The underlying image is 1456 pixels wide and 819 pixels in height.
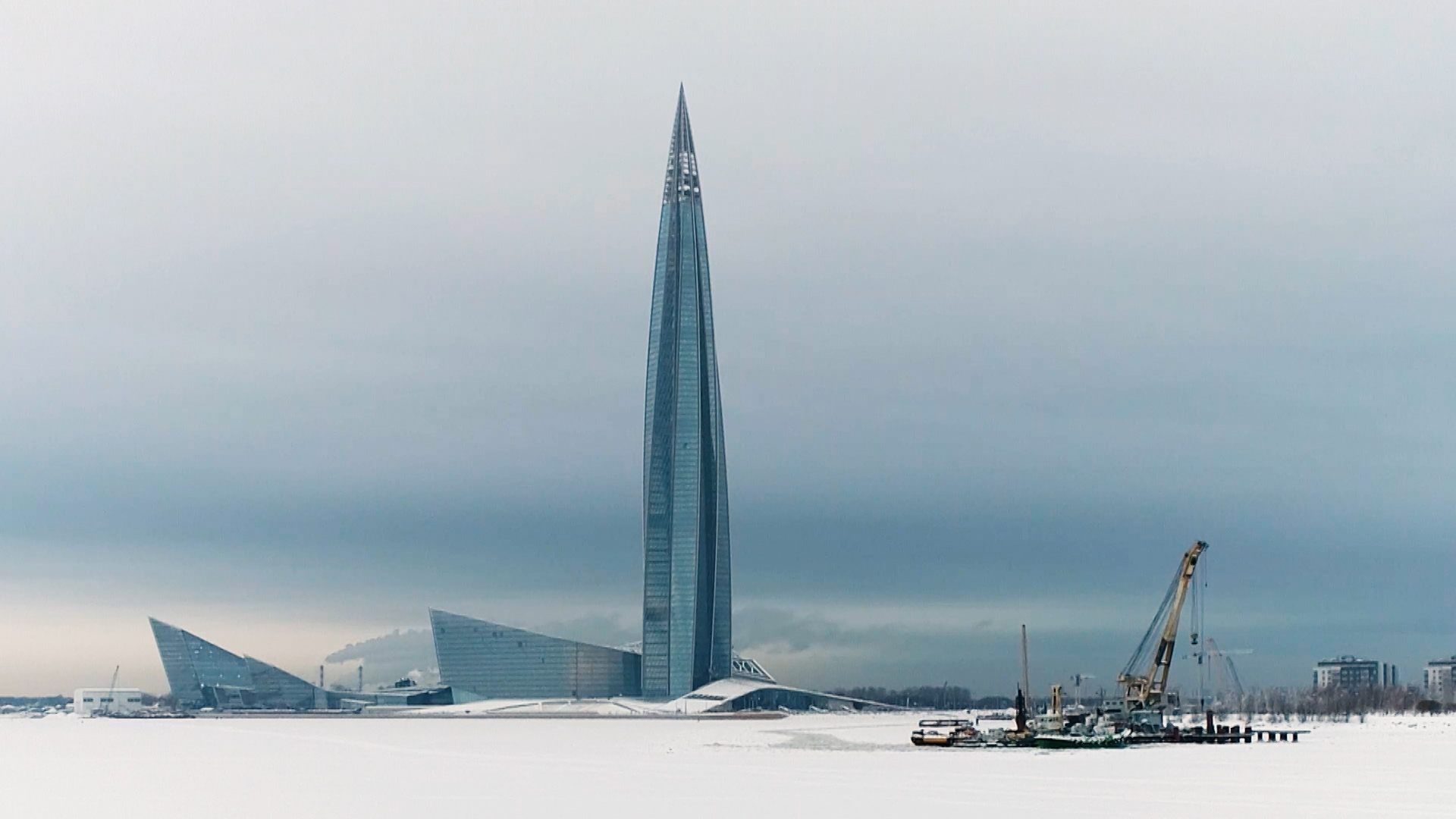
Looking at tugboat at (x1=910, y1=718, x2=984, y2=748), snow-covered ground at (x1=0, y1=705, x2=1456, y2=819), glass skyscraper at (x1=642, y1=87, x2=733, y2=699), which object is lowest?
tugboat at (x1=910, y1=718, x2=984, y2=748)

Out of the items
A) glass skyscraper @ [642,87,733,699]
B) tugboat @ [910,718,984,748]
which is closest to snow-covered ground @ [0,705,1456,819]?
tugboat @ [910,718,984,748]

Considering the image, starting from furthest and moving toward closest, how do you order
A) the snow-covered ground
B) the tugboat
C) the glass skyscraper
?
1. the glass skyscraper
2. the tugboat
3. the snow-covered ground

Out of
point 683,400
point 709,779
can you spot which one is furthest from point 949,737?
point 683,400

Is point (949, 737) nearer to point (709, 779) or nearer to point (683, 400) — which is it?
point (709, 779)

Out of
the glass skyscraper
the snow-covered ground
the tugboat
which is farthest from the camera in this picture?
the glass skyscraper

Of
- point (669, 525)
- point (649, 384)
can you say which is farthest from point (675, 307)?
point (669, 525)

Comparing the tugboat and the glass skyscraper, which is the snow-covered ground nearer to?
the tugboat

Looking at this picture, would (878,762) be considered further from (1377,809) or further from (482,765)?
(1377,809)
